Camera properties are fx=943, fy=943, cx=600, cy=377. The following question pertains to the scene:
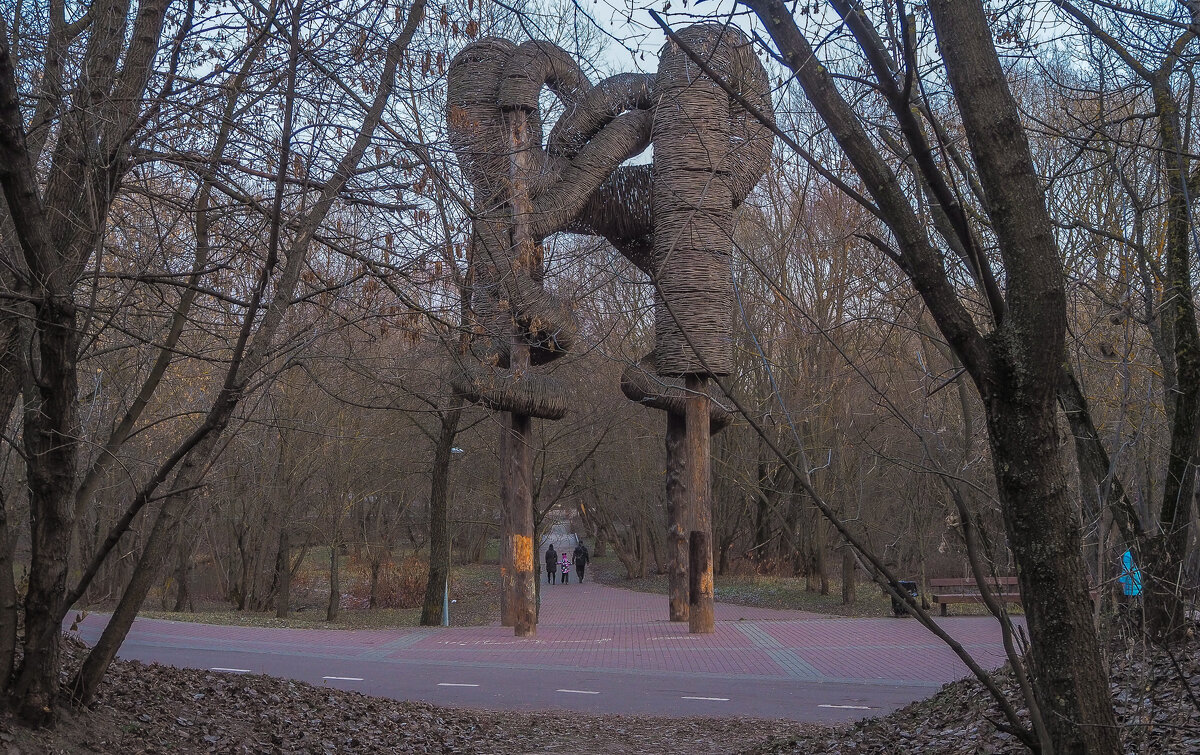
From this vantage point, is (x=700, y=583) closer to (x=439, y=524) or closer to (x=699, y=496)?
(x=699, y=496)

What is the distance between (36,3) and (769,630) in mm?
14857

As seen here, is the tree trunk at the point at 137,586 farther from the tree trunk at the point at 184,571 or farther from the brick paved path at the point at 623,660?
the tree trunk at the point at 184,571

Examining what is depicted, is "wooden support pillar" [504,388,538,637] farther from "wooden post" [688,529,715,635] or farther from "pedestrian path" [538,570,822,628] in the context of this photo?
"pedestrian path" [538,570,822,628]

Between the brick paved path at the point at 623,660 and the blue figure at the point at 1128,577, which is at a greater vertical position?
the blue figure at the point at 1128,577

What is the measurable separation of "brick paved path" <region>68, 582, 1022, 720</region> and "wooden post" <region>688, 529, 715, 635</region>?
10.2 inches

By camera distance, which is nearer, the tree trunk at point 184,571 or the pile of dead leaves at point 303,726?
the pile of dead leaves at point 303,726

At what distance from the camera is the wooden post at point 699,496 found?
14.3 meters

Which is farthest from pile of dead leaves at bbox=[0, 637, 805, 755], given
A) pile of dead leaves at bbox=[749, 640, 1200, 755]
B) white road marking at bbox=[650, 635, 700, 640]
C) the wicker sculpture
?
white road marking at bbox=[650, 635, 700, 640]

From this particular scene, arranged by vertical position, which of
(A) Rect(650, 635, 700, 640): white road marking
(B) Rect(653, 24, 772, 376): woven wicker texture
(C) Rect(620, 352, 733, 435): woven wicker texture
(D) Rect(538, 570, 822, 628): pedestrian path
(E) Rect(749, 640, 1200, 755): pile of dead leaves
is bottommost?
(D) Rect(538, 570, 822, 628): pedestrian path

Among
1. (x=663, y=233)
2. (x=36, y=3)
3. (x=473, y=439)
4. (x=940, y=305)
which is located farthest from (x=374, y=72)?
(x=473, y=439)

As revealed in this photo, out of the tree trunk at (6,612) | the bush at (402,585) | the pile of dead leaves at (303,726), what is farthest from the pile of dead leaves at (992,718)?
the bush at (402,585)

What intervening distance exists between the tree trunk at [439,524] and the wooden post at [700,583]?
603cm

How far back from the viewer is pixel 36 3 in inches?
231

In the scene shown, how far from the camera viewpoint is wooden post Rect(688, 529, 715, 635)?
47.0 ft
